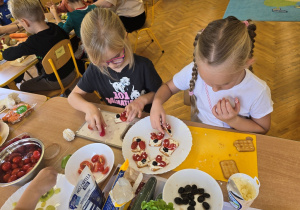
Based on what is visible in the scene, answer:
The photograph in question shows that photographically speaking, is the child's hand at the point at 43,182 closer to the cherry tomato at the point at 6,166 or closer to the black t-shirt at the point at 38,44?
the cherry tomato at the point at 6,166

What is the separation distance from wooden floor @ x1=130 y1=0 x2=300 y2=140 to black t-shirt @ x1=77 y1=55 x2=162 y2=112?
0.90 metres

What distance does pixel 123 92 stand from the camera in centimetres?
123

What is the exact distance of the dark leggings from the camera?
7.99 ft

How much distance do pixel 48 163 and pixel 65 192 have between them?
0.20 meters

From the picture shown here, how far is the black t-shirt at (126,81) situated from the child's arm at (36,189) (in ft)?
1.99

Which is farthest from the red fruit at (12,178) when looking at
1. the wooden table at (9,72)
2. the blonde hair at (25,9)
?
the blonde hair at (25,9)

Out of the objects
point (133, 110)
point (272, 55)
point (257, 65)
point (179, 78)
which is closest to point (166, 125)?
point (133, 110)

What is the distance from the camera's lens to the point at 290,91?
6.78 feet

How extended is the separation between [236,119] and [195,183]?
0.36 m

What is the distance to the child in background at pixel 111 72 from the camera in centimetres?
94

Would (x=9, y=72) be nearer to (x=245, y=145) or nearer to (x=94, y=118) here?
(x=94, y=118)

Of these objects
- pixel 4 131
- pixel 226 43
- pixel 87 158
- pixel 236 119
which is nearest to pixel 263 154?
pixel 236 119

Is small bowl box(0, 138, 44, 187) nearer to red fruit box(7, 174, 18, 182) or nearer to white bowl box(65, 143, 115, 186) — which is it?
red fruit box(7, 174, 18, 182)

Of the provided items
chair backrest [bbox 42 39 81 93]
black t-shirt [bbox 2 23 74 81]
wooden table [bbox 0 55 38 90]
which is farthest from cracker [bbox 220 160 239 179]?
black t-shirt [bbox 2 23 74 81]
